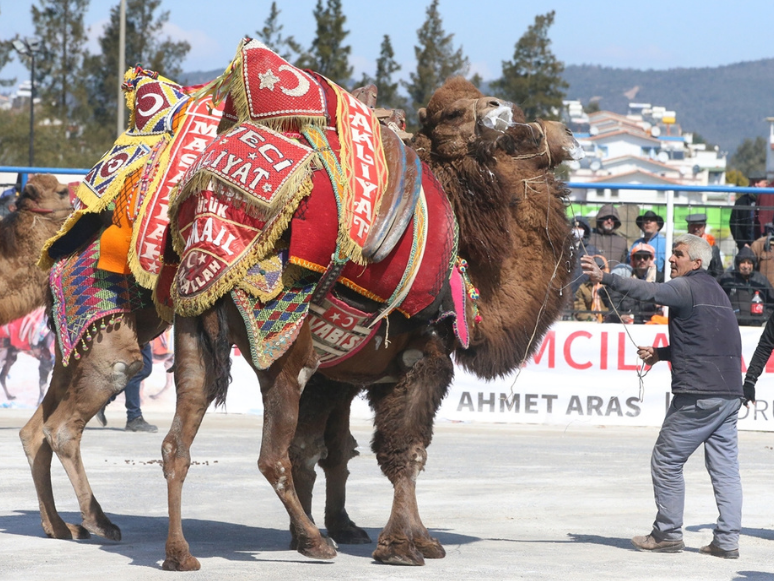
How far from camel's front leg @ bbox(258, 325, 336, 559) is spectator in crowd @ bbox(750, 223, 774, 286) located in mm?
8506

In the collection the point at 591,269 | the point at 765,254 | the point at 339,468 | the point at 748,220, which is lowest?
the point at 339,468

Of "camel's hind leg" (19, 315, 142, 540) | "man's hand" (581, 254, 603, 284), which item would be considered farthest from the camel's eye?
"camel's hind leg" (19, 315, 142, 540)

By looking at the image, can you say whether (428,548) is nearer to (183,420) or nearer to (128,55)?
(183,420)

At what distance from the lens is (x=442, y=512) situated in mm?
7617

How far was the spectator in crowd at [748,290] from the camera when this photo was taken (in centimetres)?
1295

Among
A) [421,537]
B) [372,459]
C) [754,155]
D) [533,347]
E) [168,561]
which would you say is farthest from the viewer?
[754,155]

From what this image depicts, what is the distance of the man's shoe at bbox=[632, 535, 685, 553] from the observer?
21.5ft

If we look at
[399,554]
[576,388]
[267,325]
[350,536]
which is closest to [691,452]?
[399,554]

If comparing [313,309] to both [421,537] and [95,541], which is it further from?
[95,541]

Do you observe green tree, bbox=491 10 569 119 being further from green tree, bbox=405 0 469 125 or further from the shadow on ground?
the shadow on ground

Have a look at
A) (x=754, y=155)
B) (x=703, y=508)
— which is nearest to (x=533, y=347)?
(x=703, y=508)

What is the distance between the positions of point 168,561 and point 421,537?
133cm

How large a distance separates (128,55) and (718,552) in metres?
46.8

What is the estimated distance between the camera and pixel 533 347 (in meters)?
6.48
